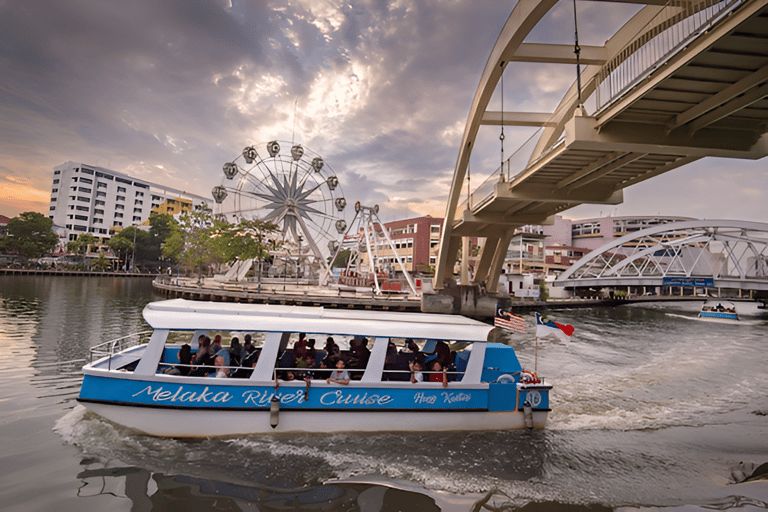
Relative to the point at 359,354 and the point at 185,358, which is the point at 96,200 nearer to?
the point at 185,358

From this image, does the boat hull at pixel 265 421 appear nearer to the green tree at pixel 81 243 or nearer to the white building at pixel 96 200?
the green tree at pixel 81 243

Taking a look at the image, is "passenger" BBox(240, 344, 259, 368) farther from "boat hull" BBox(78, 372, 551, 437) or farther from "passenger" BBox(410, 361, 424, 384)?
"passenger" BBox(410, 361, 424, 384)

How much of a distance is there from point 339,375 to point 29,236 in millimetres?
84116

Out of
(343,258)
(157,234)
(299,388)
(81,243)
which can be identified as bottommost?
(299,388)

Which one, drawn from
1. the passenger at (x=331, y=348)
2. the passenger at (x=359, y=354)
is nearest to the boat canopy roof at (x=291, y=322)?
the passenger at (x=359, y=354)

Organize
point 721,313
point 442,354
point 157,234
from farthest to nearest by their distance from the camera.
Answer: point 157,234 → point 721,313 → point 442,354

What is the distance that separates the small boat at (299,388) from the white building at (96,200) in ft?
287

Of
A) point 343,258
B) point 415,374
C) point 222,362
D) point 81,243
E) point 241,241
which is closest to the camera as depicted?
point 222,362

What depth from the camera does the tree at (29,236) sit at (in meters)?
65.8

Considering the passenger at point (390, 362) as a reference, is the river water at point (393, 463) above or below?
below

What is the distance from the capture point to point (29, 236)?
67125 mm

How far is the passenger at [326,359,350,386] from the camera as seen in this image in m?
7.79

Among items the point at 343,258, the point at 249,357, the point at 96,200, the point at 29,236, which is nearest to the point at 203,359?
the point at 249,357

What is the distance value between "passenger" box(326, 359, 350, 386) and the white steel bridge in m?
9.85
